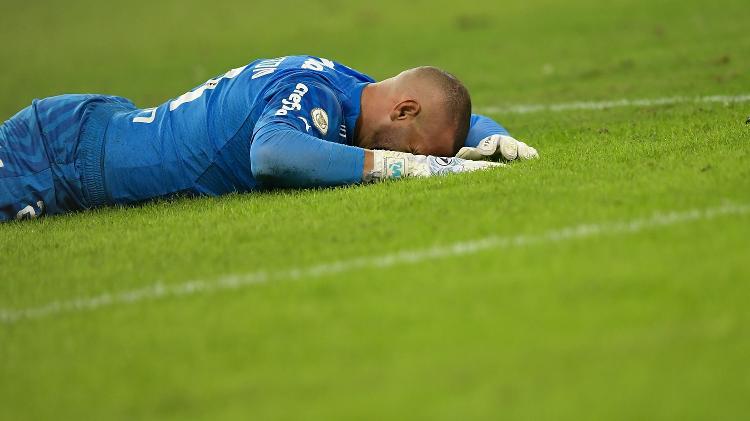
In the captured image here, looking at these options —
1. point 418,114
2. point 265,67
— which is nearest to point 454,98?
point 418,114

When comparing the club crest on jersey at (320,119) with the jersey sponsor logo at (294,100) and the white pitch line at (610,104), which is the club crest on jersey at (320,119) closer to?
the jersey sponsor logo at (294,100)

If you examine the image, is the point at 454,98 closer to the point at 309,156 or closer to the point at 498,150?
the point at 498,150

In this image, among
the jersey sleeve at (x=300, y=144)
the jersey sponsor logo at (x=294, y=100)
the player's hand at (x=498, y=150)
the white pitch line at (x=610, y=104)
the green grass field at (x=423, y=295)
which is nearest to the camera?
the green grass field at (x=423, y=295)

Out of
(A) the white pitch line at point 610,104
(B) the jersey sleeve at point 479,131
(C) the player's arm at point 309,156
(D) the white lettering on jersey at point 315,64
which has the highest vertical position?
(D) the white lettering on jersey at point 315,64

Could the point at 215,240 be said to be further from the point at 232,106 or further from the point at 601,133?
the point at 601,133

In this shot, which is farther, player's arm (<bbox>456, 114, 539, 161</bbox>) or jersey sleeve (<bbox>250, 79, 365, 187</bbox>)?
player's arm (<bbox>456, 114, 539, 161</bbox>)

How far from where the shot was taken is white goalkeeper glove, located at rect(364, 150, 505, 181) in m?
5.82

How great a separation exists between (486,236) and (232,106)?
2.04 metres

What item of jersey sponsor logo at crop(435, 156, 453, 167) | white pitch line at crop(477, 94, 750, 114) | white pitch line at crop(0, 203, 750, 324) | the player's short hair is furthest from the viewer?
white pitch line at crop(477, 94, 750, 114)

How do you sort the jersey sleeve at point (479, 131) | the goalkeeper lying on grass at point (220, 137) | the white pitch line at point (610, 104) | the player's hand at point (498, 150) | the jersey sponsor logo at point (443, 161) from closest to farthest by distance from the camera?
1. the jersey sponsor logo at point (443, 161)
2. the goalkeeper lying on grass at point (220, 137)
3. the player's hand at point (498, 150)
4. the jersey sleeve at point (479, 131)
5. the white pitch line at point (610, 104)

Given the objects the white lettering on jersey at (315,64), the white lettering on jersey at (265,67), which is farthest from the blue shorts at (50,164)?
the white lettering on jersey at (315,64)

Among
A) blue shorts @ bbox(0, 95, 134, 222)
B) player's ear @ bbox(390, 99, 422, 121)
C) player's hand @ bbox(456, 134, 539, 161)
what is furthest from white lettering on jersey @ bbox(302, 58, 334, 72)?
blue shorts @ bbox(0, 95, 134, 222)

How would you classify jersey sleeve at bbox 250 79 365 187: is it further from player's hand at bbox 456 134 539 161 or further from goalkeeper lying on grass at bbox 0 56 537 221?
player's hand at bbox 456 134 539 161

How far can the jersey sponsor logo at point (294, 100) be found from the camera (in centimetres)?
575
